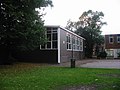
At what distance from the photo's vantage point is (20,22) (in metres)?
19.7

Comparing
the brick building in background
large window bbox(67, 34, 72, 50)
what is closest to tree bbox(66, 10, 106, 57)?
the brick building in background

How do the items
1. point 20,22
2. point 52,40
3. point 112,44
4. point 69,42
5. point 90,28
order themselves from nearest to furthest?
point 20,22 < point 52,40 < point 69,42 < point 90,28 < point 112,44

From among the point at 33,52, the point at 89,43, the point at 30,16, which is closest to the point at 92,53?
the point at 89,43

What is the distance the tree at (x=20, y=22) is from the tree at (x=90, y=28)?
3380 centimetres

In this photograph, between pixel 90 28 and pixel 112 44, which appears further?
pixel 112 44

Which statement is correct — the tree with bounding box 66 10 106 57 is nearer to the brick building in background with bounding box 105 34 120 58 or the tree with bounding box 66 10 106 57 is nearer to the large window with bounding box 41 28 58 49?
the brick building in background with bounding box 105 34 120 58

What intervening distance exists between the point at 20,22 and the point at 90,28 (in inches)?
1461

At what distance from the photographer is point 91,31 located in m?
54.4

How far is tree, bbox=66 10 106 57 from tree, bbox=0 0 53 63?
3380 cm

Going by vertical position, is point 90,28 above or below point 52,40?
above

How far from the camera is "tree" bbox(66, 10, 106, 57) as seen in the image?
179 ft

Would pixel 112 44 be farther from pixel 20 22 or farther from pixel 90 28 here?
pixel 20 22

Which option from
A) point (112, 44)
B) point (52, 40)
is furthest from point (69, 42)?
point (112, 44)

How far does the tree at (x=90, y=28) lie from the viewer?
5470 cm
